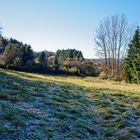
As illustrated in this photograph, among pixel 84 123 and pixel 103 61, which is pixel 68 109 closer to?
pixel 84 123

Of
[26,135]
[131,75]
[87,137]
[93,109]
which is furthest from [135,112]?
[131,75]

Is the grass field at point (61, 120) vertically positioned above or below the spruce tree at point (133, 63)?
below

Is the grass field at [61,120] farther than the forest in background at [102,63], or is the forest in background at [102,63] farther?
the forest in background at [102,63]

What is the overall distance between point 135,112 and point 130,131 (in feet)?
11.6

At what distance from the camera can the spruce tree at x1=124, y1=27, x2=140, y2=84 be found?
43438 millimetres

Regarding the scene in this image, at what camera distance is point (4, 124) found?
8.75 m

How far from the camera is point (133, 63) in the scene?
4466 cm

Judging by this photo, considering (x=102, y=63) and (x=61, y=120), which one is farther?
(x=102, y=63)

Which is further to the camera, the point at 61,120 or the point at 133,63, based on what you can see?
the point at 133,63

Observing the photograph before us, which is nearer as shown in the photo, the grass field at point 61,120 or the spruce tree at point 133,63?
the grass field at point 61,120

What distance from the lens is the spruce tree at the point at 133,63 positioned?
43.4 metres

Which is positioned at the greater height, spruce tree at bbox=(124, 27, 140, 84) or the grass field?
spruce tree at bbox=(124, 27, 140, 84)

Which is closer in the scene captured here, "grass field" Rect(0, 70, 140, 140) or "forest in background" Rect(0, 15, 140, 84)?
"grass field" Rect(0, 70, 140, 140)

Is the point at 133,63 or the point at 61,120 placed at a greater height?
the point at 133,63
